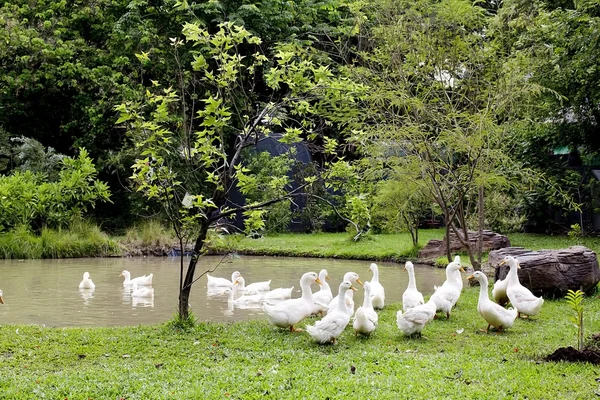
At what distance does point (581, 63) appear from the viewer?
17734 mm

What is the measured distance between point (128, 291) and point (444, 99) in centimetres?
795

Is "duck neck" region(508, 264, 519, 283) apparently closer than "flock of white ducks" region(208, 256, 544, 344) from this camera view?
No

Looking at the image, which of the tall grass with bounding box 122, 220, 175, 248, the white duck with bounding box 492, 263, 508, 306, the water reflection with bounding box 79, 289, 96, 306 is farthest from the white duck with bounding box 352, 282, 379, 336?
the tall grass with bounding box 122, 220, 175, 248

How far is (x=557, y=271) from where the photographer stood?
11.9 m

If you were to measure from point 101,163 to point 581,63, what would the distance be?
17.6 metres

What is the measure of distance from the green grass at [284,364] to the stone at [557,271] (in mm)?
1745

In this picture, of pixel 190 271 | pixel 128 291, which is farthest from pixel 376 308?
pixel 128 291

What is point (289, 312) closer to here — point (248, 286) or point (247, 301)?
point (247, 301)

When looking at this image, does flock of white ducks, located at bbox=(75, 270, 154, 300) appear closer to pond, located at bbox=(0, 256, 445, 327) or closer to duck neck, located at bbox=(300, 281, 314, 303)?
pond, located at bbox=(0, 256, 445, 327)

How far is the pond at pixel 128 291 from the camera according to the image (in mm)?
11469

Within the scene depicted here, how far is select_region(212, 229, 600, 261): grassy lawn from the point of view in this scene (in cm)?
2047

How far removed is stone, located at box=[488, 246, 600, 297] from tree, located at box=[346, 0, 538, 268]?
1312 millimetres

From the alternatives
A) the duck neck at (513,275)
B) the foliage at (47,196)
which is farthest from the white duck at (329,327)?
the foliage at (47,196)

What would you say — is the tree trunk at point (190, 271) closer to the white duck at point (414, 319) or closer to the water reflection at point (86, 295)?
the white duck at point (414, 319)
